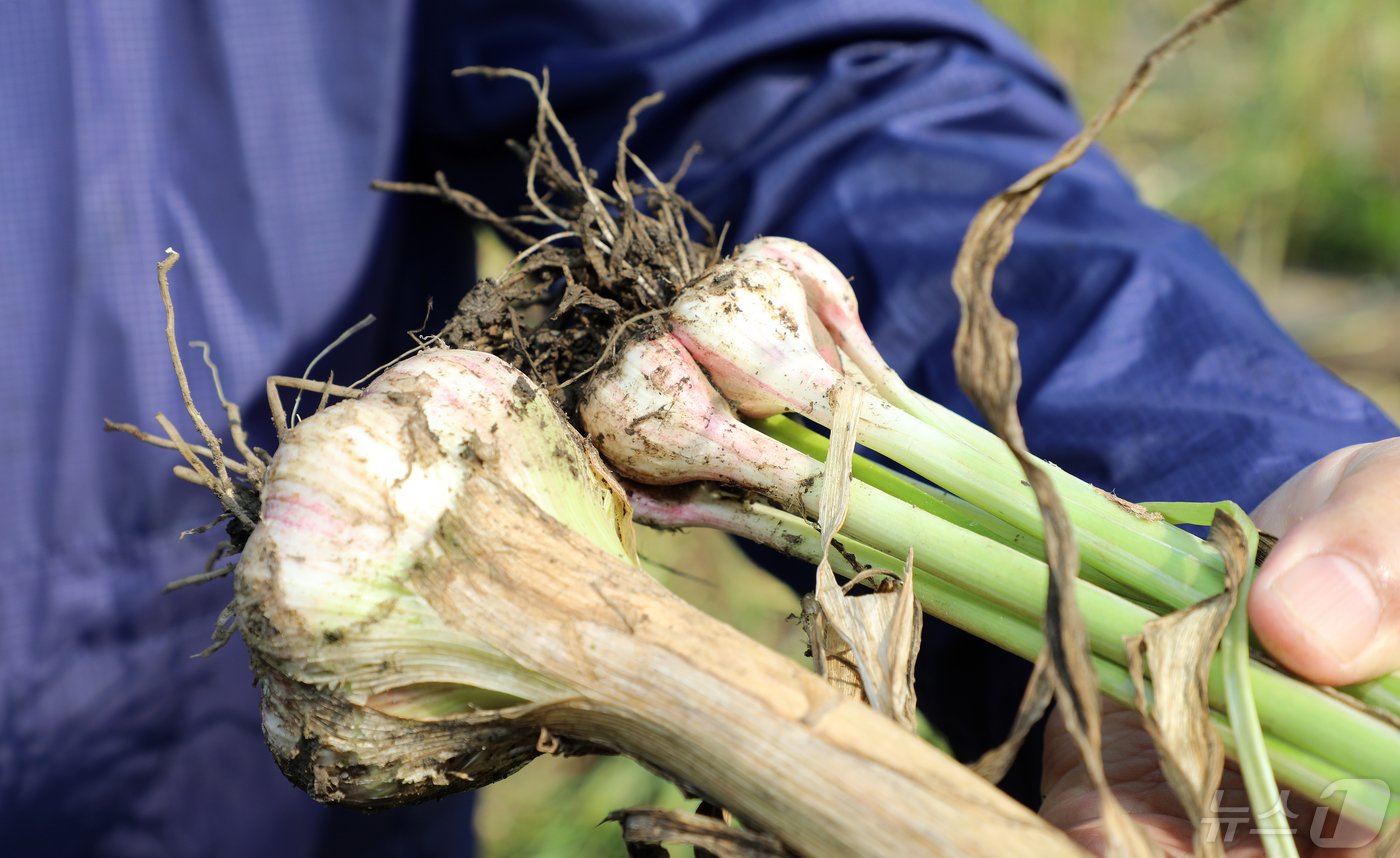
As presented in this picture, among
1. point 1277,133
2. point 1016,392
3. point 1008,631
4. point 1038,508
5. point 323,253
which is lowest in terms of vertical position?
point 1277,133

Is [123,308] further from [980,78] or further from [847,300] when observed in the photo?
[980,78]

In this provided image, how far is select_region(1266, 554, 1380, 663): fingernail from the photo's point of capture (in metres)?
0.78

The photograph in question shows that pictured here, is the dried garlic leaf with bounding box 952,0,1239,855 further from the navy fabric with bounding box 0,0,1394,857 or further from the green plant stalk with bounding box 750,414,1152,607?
the navy fabric with bounding box 0,0,1394,857

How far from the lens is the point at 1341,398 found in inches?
48.1

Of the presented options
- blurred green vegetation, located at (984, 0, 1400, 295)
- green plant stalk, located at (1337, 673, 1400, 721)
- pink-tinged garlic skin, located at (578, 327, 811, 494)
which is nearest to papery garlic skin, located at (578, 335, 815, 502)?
pink-tinged garlic skin, located at (578, 327, 811, 494)

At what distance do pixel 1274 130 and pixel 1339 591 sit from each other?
4.27 metres

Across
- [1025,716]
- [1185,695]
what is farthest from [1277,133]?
[1025,716]

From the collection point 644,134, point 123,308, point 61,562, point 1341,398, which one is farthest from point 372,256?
point 1341,398

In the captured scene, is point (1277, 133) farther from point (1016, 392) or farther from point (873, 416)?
point (1016, 392)

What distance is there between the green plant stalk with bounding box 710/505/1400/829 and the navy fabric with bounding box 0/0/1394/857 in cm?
45

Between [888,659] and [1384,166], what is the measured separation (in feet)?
16.5

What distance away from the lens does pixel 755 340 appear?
0.96 m

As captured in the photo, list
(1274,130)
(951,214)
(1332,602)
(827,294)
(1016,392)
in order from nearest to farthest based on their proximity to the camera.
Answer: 1. (1016,392)
2. (1332,602)
3. (827,294)
4. (951,214)
5. (1274,130)

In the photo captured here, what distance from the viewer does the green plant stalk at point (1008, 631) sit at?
77 centimetres
